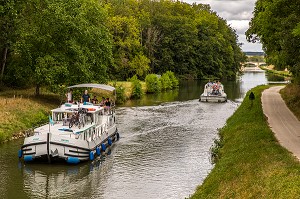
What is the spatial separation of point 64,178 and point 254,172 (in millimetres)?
11514

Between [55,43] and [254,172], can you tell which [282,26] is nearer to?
[254,172]

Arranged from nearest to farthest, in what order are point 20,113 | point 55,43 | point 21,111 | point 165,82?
point 20,113, point 21,111, point 55,43, point 165,82

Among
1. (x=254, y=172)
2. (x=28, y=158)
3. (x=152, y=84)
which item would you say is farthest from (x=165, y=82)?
(x=254, y=172)

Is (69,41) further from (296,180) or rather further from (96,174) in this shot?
(296,180)

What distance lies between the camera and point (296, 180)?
16422mm

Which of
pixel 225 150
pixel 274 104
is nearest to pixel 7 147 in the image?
pixel 225 150

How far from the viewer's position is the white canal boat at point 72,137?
89.9ft

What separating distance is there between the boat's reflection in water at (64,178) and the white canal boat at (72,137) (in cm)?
60

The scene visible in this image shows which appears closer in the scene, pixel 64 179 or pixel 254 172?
pixel 254 172

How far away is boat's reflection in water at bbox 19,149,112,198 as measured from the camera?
2269 centimetres

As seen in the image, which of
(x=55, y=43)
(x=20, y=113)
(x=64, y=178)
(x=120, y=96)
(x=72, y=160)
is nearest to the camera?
(x=64, y=178)

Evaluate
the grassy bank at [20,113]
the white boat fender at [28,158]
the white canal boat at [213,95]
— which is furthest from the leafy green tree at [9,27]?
the white canal boat at [213,95]

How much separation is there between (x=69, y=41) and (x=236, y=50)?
129686mm

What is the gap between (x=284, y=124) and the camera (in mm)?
33000
